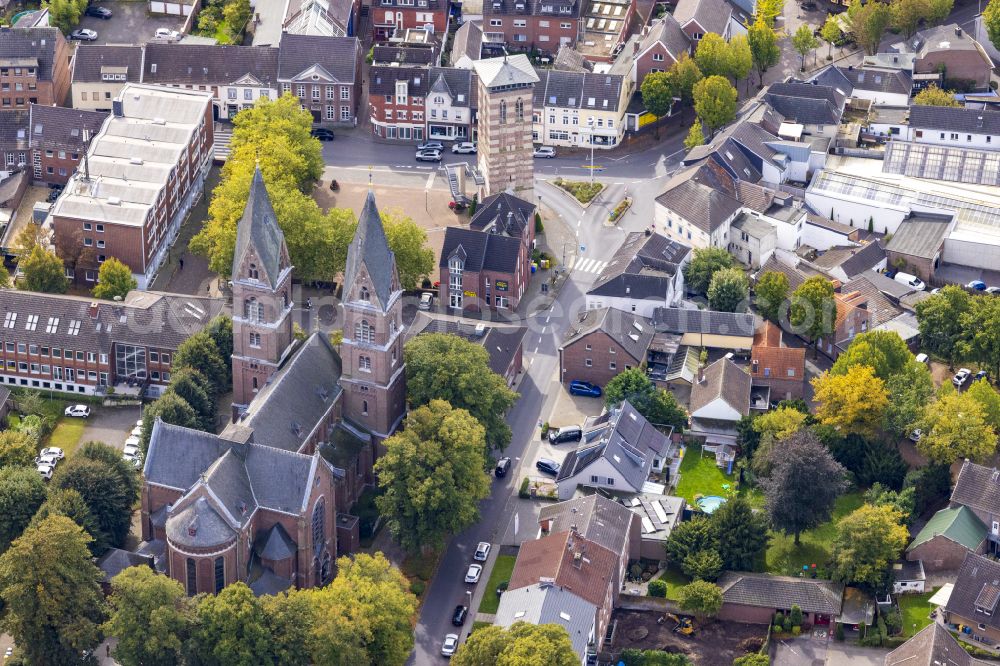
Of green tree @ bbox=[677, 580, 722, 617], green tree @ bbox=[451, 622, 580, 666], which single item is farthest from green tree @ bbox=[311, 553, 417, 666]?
green tree @ bbox=[677, 580, 722, 617]

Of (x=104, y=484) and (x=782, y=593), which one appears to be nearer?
(x=782, y=593)

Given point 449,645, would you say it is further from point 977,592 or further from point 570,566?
point 977,592

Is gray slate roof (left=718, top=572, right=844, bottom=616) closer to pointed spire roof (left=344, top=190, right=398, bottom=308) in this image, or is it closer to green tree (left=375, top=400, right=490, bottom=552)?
green tree (left=375, top=400, right=490, bottom=552)

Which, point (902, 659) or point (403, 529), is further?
point (403, 529)

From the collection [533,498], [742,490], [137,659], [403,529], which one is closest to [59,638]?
[137,659]

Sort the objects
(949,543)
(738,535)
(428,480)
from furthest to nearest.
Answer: (738,535)
(949,543)
(428,480)

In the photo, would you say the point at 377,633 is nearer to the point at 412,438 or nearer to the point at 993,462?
the point at 412,438

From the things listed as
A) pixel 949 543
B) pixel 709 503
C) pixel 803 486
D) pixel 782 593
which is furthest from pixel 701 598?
pixel 949 543
